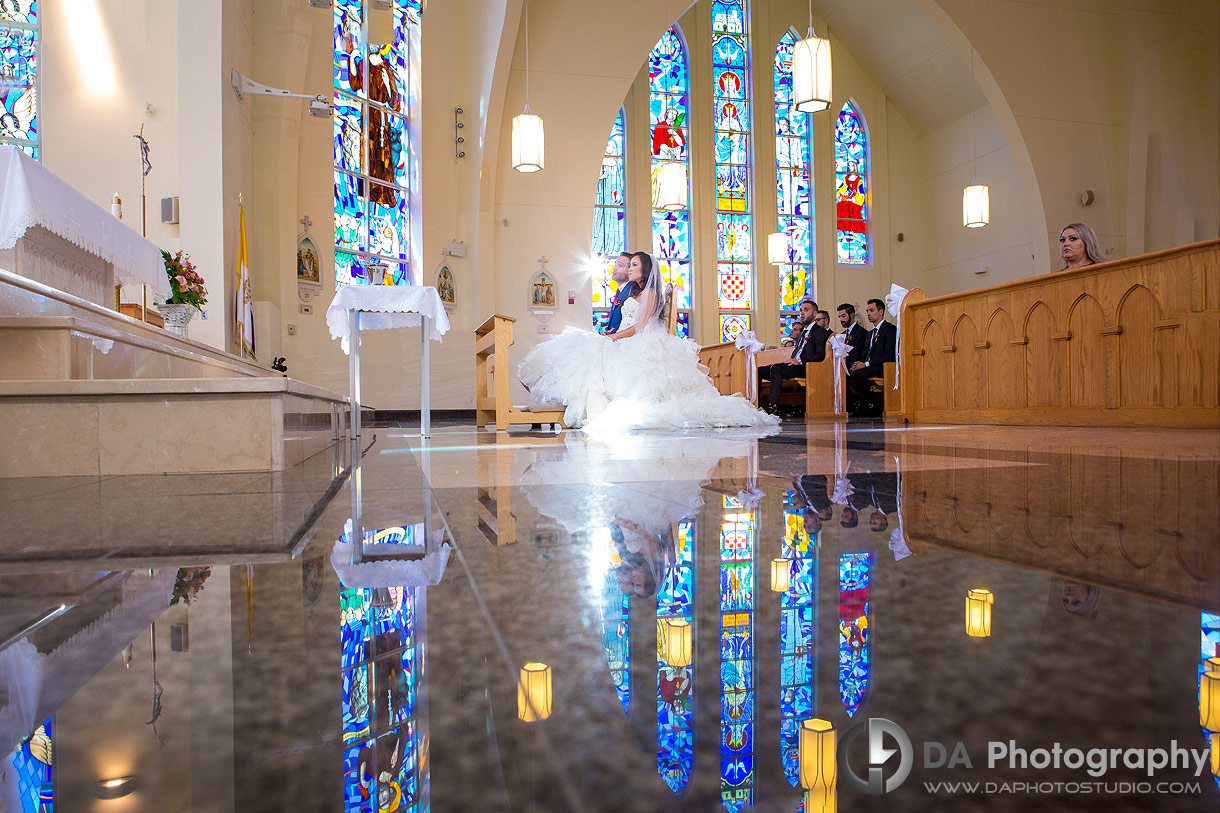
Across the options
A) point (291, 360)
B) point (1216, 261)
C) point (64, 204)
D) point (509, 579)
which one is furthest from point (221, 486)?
point (291, 360)

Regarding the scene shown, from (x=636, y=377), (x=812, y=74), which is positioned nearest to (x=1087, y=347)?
(x=636, y=377)

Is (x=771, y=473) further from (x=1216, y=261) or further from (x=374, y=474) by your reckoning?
(x=1216, y=261)

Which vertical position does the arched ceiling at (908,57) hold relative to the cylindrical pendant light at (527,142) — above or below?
above

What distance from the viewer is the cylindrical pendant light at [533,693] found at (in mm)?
454

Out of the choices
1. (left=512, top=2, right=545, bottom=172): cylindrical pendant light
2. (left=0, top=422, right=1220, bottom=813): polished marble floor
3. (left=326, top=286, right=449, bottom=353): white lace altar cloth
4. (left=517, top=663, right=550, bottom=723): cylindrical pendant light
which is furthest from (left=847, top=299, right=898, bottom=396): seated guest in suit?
(left=517, top=663, right=550, bottom=723): cylindrical pendant light

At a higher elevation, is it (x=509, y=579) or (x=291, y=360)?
(x=291, y=360)

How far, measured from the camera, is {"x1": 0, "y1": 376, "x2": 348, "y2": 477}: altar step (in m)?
2.45

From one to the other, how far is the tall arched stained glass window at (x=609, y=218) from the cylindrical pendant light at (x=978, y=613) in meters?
14.4

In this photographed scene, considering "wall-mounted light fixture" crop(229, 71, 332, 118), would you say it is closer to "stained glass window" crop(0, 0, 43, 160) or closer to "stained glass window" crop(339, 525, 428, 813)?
"stained glass window" crop(0, 0, 43, 160)

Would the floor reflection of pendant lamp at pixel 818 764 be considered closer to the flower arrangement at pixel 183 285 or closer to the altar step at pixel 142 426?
the altar step at pixel 142 426

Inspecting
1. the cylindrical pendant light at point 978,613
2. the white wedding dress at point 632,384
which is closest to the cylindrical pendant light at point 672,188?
the white wedding dress at point 632,384

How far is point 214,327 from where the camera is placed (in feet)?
25.8

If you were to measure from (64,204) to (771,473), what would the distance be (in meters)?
4.12

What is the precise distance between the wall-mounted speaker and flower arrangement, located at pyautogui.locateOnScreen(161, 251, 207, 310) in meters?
1.12
